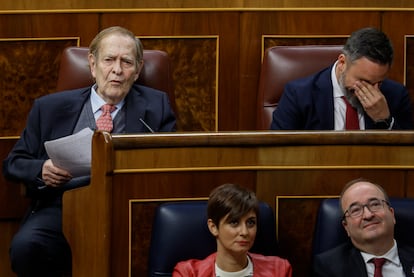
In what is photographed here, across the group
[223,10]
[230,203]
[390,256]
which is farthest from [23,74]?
[390,256]

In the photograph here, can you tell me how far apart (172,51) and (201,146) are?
0.48 metres

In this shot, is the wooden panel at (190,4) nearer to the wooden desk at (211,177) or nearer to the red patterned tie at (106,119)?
the red patterned tie at (106,119)

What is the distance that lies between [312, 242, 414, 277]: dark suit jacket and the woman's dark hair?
11 centimetres

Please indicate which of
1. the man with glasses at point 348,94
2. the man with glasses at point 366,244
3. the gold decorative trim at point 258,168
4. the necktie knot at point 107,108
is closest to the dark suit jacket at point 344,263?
the man with glasses at point 366,244

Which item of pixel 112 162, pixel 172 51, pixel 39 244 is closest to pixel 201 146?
pixel 112 162

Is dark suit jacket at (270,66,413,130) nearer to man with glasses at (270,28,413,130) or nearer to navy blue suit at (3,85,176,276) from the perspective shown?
man with glasses at (270,28,413,130)

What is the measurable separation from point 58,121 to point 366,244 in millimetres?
494

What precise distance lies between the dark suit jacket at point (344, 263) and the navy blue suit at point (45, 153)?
37cm

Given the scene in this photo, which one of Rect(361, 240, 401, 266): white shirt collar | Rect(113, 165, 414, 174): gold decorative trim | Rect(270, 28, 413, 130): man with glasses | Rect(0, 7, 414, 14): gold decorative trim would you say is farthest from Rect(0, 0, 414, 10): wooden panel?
Rect(361, 240, 401, 266): white shirt collar

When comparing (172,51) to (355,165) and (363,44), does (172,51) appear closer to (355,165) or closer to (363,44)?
(363,44)

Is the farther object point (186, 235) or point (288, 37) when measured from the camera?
point (288, 37)

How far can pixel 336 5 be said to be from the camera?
182 centimetres

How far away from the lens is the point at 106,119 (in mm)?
1562

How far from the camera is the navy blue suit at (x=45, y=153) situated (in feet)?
4.85
